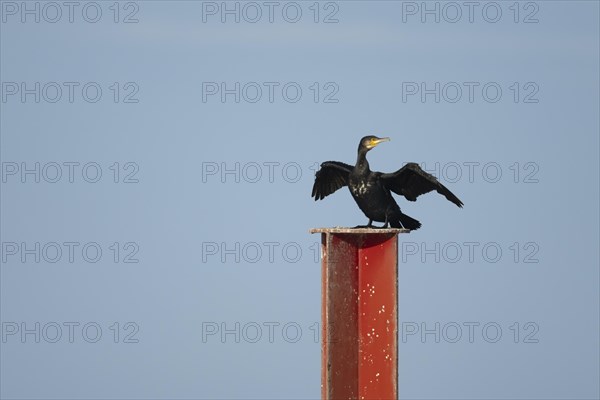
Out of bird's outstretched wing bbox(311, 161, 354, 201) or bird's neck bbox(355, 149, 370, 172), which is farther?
bird's outstretched wing bbox(311, 161, 354, 201)

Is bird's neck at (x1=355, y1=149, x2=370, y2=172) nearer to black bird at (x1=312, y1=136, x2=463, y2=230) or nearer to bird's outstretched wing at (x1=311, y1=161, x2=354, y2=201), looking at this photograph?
black bird at (x1=312, y1=136, x2=463, y2=230)

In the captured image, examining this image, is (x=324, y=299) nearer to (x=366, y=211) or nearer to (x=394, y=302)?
(x=394, y=302)

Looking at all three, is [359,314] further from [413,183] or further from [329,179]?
[329,179]

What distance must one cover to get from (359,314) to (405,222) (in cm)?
302

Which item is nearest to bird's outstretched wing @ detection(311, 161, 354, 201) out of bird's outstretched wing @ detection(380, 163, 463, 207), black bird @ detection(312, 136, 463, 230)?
black bird @ detection(312, 136, 463, 230)

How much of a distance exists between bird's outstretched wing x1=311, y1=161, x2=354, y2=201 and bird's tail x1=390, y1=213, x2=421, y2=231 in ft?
3.56

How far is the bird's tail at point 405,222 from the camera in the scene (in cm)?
1146

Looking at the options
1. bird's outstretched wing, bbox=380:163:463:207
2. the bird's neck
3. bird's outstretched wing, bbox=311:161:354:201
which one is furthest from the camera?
bird's outstretched wing, bbox=311:161:354:201

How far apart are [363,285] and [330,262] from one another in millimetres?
370

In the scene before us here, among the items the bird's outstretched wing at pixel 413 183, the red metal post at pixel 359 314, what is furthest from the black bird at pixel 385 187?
the red metal post at pixel 359 314

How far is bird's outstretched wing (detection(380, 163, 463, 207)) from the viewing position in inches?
432

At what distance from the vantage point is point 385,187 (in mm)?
11523

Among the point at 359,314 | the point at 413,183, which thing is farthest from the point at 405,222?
the point at 359,314

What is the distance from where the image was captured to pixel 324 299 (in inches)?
339
